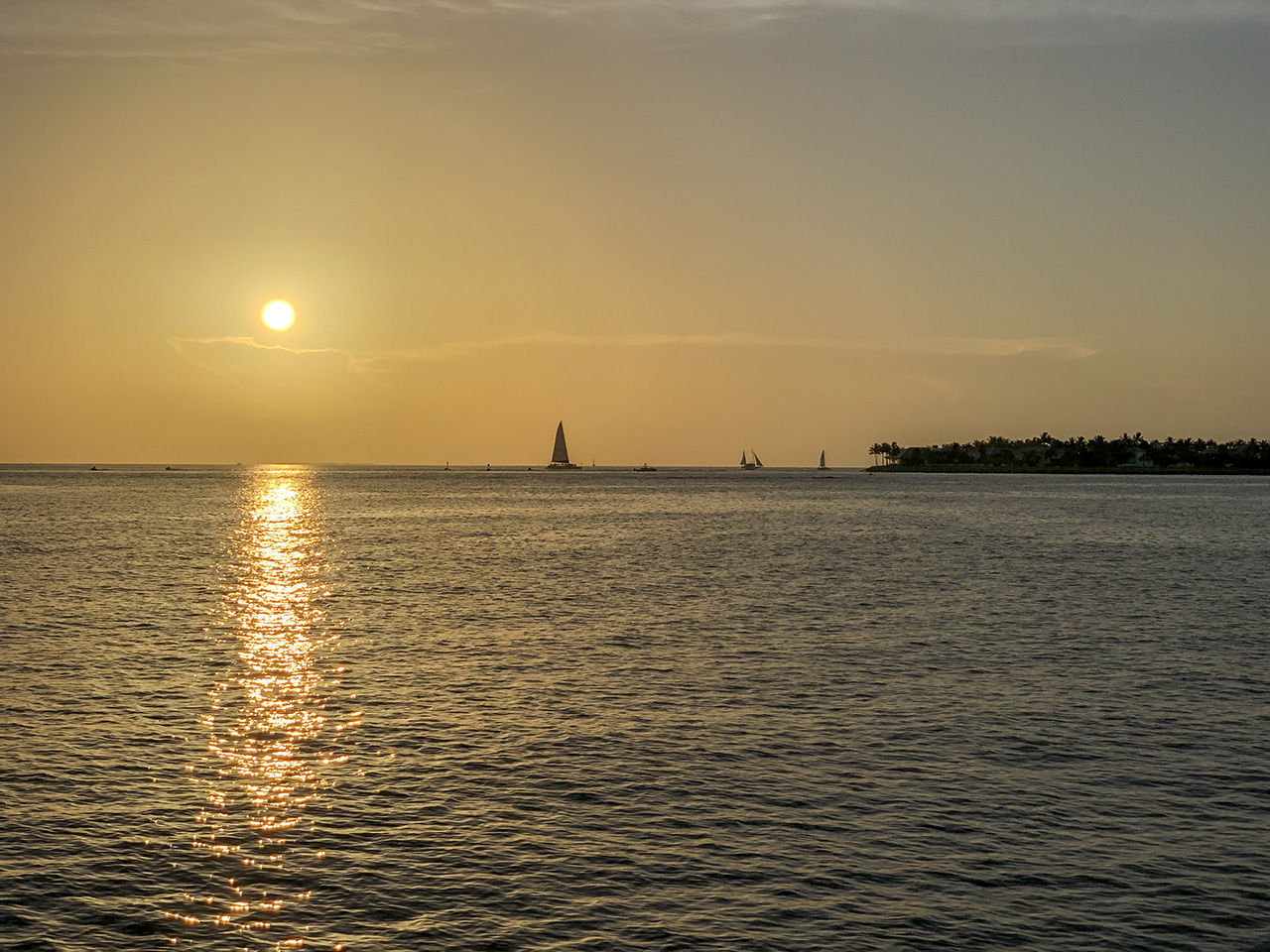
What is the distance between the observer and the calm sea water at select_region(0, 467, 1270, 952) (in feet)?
58.2

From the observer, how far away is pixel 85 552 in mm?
91438

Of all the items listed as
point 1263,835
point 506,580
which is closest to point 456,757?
point 1263,835

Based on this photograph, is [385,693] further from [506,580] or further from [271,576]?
[271,576]

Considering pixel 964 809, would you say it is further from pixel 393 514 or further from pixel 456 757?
pixel 393 514

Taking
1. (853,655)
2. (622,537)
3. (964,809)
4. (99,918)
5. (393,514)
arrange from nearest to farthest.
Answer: (99,918) → (964,809) → (853,655) → (622,537) → (393,514)

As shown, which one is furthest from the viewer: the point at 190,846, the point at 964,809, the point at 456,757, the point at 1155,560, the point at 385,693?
the point at 1155,560

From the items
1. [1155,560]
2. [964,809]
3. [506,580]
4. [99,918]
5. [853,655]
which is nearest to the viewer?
[99,918]

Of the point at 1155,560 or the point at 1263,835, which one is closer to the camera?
the point at 1263,835

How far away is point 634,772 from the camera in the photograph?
25812mm

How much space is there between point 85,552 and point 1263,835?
9251 cm

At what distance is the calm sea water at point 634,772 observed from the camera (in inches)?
698

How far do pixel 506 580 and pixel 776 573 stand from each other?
64.6 feet

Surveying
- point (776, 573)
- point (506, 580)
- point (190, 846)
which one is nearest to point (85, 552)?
point (506, 580)

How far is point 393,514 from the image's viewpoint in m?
170
